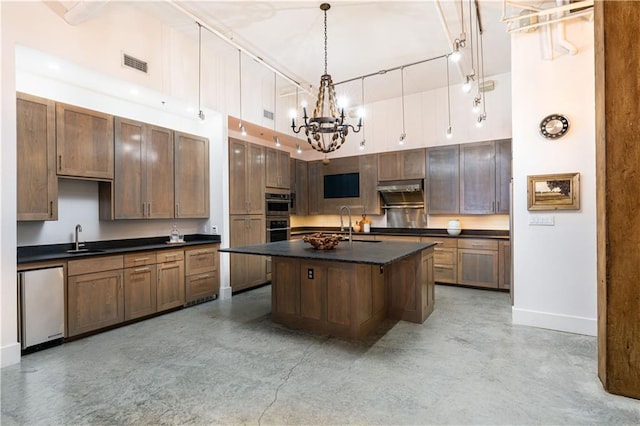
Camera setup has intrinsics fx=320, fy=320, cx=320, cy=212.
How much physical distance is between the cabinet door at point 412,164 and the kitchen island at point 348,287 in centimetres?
244

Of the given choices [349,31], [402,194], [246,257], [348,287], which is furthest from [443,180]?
[246,257]

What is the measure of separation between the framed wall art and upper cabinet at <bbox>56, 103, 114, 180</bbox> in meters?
4.94

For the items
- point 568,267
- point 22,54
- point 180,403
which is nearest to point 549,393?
point 568,267

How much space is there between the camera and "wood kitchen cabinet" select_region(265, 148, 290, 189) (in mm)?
5957

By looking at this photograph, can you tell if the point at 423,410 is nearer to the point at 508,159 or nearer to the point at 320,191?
the point at 508,159

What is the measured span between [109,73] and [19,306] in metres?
2.54

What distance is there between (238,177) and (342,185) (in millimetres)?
2434

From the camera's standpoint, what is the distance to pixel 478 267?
5367 millimetres

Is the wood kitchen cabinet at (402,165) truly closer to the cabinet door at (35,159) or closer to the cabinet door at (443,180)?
the cabinet door at (443,180)

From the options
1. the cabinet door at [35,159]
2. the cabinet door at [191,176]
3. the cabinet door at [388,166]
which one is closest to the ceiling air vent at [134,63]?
the cabinet door at [35,159]

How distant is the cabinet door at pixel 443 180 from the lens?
5.73 m

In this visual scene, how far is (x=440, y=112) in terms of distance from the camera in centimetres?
611

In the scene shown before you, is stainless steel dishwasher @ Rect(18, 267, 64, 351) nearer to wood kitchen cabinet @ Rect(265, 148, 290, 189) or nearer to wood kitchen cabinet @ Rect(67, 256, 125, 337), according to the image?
wood kitchen cabinet @ Rect(67, 256, 125, 337)

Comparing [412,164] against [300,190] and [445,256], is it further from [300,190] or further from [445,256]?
[300,190]
